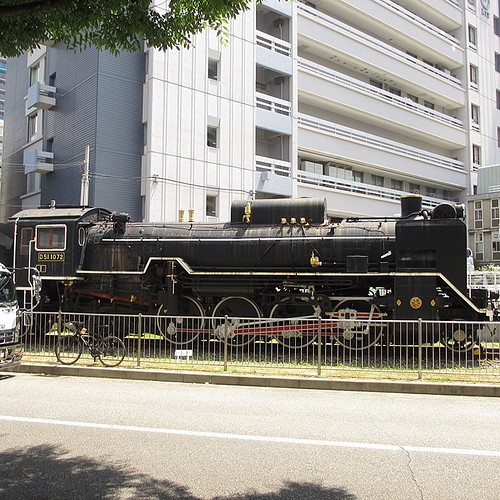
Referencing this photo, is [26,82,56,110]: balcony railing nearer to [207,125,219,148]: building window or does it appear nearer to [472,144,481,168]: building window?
[207,125,219,148]: building window

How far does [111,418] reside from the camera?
738 cm

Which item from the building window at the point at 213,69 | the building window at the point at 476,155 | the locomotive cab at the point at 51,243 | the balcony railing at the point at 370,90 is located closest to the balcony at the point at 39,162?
the building window at the point at 213,69

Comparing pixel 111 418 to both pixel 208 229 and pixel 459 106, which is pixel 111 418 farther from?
pixel 459 106

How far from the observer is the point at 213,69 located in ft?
100

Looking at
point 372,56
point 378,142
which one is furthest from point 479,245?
point 372,56

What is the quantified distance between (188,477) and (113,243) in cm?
1025

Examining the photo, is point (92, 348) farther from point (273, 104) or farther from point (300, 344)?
point (273, 104)

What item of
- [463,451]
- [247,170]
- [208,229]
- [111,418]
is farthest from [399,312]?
[247,170]

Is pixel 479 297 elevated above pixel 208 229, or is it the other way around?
pixel 208 229

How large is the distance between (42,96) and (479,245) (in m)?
36.9

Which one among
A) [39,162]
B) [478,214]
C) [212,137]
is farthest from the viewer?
[478,214]

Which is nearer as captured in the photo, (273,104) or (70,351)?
(70,351)

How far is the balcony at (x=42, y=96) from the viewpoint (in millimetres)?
29453

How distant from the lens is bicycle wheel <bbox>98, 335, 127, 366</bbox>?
36.9ft
